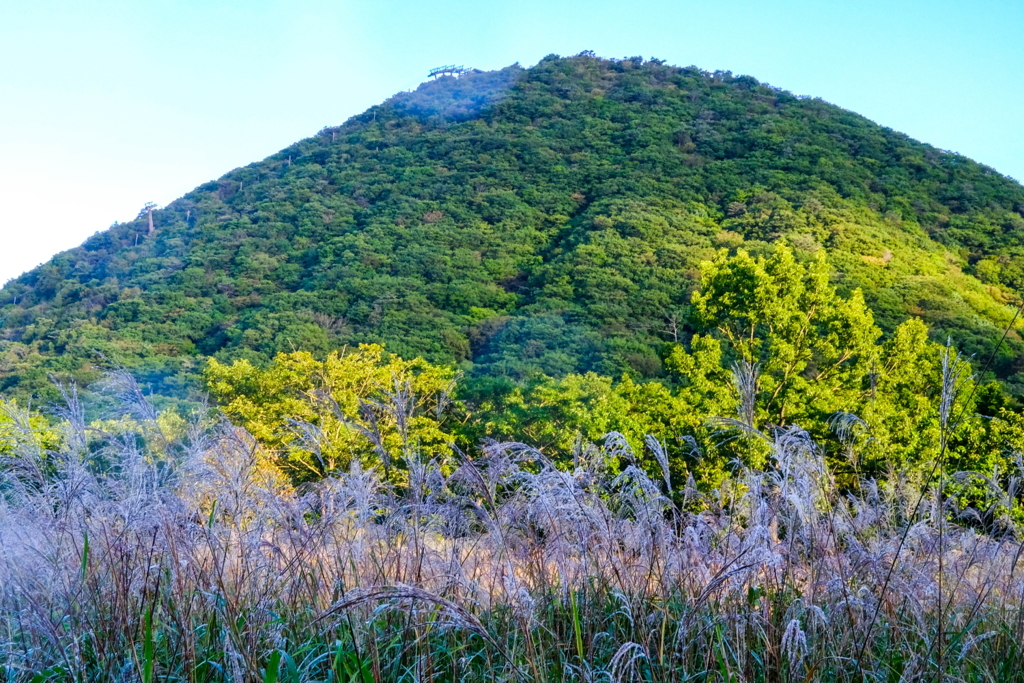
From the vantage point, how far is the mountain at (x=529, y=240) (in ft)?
119

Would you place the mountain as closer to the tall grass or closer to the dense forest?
the dense forest

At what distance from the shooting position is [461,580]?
2.56 metres

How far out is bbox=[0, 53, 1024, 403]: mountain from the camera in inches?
1433

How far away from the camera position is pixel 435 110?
8419 centimetres

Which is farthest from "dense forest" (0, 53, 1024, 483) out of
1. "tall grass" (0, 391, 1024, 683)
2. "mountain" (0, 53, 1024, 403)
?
"tall grass" (0, 391, 1024, 683)

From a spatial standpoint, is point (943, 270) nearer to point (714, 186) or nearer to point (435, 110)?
point (714, 186)

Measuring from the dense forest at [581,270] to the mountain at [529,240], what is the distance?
246mm

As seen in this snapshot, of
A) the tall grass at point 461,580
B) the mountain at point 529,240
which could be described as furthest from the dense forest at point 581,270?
the tall grass at point 461,580

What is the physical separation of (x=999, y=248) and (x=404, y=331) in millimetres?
34392

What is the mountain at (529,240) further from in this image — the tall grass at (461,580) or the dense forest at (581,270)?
the tall grass at (461,580)

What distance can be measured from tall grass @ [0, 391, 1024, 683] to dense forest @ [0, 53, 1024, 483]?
10475 mm

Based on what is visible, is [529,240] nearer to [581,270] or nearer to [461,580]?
[581,270]

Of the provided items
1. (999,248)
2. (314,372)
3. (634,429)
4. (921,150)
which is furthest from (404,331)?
(921,150)

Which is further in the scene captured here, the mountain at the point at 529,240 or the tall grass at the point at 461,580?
the mountain at the point at 529,240
